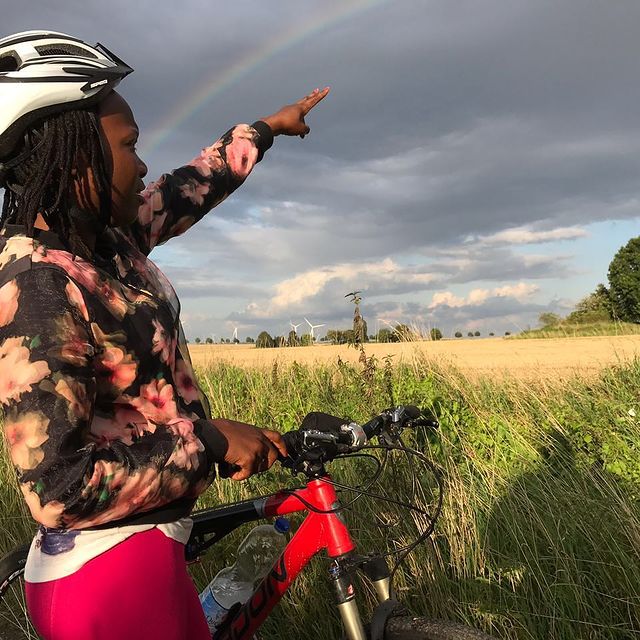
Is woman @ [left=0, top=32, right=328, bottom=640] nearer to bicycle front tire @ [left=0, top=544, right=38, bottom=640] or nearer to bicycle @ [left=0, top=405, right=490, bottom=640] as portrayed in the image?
bicycle @ [left=0, top=405, right=490, bottom=640]

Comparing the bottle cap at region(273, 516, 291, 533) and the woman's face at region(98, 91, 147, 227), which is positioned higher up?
the woman's face at region(98, 91, 147, 227)

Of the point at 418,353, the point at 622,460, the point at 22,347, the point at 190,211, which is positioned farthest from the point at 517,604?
the point at 418,353

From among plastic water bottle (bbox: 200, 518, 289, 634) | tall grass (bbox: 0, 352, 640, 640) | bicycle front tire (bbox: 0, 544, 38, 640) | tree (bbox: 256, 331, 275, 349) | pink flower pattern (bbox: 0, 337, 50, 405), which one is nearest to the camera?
pink flower pattern (bbox: 0, 337, 50, 405)

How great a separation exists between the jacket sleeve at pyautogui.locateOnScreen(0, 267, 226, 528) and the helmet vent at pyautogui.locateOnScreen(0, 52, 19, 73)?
0.62 meters

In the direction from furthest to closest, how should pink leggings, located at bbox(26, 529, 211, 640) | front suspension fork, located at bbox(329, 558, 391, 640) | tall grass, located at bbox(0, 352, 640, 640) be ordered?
tall grass, located at bbox(0, 352, 640, 640) < front suspension fork, located at bbox(329, 558, 391, 640) < pink leggings, located at bbox(26, 529, 211, 640)

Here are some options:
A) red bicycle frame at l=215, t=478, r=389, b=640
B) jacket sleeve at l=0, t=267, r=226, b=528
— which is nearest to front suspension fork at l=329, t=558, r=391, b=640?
red bicycle frame at l=215, t=478, r=389, b=640

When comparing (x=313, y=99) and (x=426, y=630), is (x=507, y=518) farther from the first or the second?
(x=313, y=99)

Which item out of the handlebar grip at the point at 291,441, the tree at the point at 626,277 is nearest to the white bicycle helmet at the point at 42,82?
the handlebar grip at the point at 291,441

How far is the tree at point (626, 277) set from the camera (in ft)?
160

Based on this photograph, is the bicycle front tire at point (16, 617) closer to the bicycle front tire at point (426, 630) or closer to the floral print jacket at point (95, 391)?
the floral print jacket at point (95, 391)

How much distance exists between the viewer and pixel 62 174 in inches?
60.8

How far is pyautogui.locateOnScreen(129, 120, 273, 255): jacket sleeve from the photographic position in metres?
2.35

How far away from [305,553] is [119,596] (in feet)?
2.09

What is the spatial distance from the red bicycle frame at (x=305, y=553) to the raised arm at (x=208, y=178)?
1.01m
